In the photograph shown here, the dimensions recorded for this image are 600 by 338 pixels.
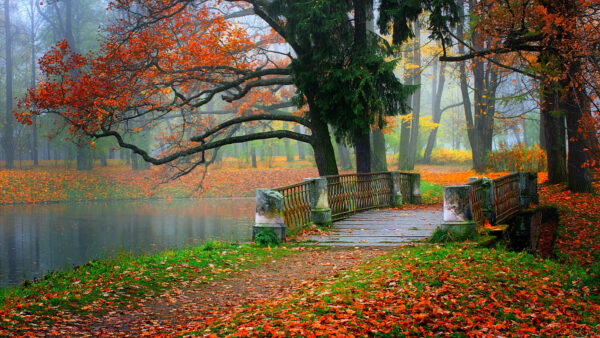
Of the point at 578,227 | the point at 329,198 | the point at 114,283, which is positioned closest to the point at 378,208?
the point at 329,198

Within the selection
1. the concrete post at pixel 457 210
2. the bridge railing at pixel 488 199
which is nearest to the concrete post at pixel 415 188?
the bridge railing at pixel 488 199

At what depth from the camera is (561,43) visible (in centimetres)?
1213

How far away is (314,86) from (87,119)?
21.6ft

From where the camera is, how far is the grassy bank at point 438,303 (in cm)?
559

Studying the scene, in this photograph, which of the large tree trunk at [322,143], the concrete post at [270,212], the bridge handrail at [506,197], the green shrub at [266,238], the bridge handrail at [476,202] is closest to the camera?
the green shrub at [266,238]

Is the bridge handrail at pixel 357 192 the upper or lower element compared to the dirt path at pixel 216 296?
upper

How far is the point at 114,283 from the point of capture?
7848mm

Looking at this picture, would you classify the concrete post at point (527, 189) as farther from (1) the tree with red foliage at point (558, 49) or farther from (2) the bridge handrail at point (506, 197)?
(1) the tree with red foliage at point (558, 49)

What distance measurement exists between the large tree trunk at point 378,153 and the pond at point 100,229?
6459 millimetres

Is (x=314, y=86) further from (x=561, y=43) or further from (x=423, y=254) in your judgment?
(x=423, y=254)

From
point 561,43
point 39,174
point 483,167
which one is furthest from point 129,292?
point 39,174

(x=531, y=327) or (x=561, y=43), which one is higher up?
(x=561, y=43)

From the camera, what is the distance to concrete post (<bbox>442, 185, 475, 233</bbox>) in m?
10.4

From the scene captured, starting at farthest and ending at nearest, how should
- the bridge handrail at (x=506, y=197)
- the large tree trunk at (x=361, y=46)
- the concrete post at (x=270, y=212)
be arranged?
1. the large tree trunk at (x=361, y=46)
2. the bridge handrail at (x=506, y=197)
3. the concrete post at (x=270, y=212)
